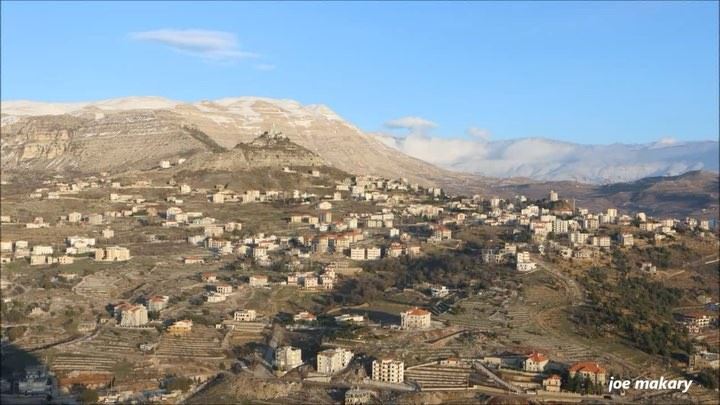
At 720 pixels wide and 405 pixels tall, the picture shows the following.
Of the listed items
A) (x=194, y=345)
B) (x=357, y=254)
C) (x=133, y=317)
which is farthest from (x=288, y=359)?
(x=357, y=254)

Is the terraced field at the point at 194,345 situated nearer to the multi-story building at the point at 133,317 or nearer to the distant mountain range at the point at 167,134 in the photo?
the multi-story building at the point at 133,317

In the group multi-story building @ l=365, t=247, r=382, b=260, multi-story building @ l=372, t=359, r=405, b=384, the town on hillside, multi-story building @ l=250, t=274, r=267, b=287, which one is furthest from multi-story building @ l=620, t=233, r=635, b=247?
multi-story building @ l=372, t=359, r=405, b=384

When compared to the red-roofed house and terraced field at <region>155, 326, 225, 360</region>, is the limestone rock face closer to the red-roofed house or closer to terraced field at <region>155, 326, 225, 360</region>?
terraced field at <region>155, 326, 225, 360</region>

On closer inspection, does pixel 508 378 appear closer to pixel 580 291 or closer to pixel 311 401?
Answer: pixel 311 401

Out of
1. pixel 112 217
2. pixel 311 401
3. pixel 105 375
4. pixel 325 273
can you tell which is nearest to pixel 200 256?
pixel 325 273

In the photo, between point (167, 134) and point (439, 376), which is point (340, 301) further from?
point (167, 134)

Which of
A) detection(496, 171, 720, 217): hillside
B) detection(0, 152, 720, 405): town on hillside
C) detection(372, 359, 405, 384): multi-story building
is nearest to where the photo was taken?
detection(372, 359, 405, 384): multi-story building
